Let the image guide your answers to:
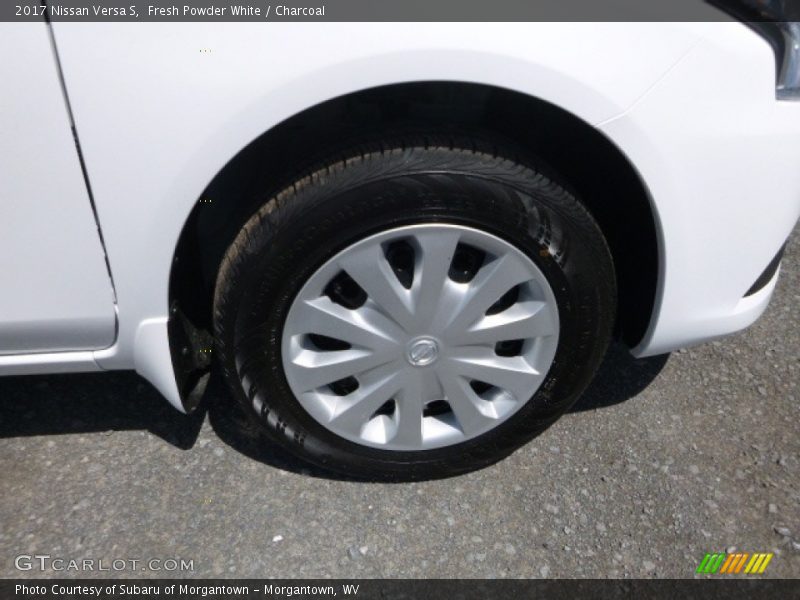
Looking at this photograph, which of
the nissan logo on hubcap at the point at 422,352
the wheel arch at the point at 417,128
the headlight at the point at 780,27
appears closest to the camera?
the headlight at the point at 780,27

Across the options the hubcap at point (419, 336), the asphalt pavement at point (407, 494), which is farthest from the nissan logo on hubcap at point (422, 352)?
the asphalt pavement at point (407, 494)

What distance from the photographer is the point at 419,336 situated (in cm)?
179

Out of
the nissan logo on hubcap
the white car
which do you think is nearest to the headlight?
the white car

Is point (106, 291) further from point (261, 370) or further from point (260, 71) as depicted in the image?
point (260, 71)

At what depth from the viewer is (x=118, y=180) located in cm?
152

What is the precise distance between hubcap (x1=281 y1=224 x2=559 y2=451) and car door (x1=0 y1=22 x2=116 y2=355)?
0.44 metres

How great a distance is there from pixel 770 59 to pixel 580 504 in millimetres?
1141

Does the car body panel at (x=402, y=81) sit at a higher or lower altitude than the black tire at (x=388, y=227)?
higher

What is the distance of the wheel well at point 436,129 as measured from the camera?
1.66m

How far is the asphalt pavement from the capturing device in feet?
6.18

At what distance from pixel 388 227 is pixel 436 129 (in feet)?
0.77

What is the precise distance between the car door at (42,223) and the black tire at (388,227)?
0.28 m

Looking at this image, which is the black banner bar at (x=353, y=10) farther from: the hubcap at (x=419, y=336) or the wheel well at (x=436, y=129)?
the hubcap at (x=419, y=336)

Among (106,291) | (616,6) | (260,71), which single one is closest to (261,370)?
(106,291)
